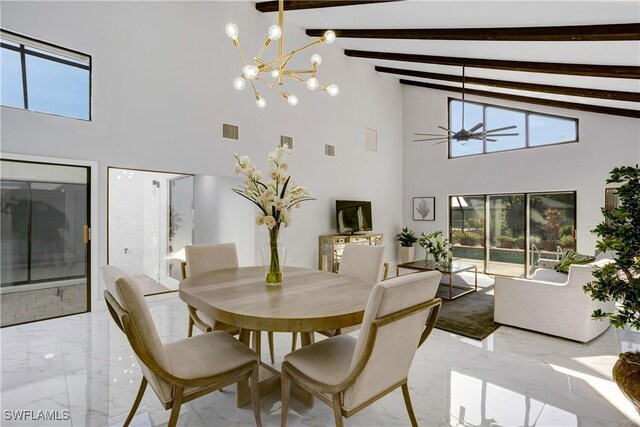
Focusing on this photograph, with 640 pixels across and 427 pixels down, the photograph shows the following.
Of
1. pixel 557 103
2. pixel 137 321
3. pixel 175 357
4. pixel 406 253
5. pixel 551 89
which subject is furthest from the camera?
pixel 406 253

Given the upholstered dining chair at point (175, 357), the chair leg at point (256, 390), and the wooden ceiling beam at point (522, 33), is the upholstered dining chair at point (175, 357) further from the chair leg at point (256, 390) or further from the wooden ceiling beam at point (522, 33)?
the wooden ceiling beam at point (522, 33)

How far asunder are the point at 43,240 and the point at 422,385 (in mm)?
4502

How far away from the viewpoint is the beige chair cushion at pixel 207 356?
5.16 feet

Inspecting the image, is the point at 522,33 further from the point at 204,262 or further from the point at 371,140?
the point at 204,262

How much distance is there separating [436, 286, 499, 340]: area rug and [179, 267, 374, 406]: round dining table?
203 centimetres

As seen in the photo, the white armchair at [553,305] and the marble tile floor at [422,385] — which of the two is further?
the white armchair at [553,305]

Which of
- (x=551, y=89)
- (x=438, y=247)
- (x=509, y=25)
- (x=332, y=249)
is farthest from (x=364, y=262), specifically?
(x=551, y=89)

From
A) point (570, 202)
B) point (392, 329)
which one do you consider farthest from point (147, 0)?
point (570, 202)

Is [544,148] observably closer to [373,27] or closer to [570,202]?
[570,202]

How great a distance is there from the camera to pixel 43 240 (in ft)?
12.2

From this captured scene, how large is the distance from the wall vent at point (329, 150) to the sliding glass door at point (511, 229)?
126 inches

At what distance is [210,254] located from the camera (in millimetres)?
2848

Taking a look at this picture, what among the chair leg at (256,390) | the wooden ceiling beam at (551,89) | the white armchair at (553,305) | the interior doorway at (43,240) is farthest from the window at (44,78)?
the wooden ceiling beam at (551,89)

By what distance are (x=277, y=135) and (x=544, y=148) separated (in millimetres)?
5278
